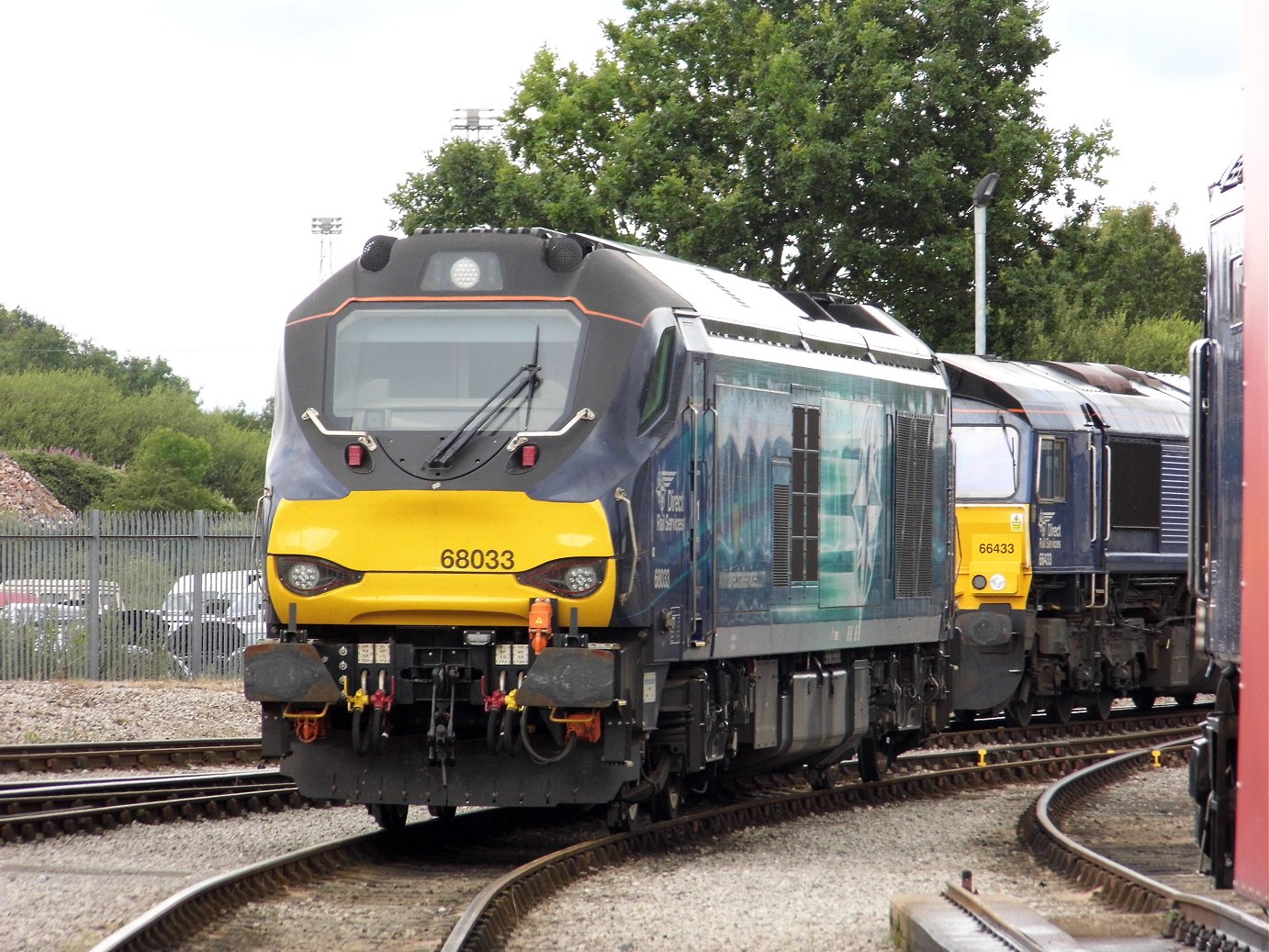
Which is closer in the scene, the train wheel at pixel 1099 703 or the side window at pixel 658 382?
the side window at pixel 658 382

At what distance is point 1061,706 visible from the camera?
835 inches

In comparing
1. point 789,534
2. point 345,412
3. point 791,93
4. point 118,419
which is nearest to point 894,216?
point 791,93

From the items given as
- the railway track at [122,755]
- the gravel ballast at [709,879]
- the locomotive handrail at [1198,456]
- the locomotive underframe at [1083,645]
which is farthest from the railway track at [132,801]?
the locomotive handrail at [1198,456]

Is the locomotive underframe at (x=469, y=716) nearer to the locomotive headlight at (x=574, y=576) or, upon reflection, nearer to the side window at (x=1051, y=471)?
the locomotive headlight at (x=574, y=576)

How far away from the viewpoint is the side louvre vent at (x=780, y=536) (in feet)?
40.6

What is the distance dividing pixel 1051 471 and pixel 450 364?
10.1 metres

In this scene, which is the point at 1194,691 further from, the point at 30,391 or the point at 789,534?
the point at 30,391

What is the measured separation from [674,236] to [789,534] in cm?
1903

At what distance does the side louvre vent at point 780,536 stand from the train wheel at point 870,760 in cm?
292

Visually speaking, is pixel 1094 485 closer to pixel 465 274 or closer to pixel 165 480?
pixel 465 274

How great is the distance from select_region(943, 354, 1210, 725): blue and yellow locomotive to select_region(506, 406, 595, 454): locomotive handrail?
352 inches

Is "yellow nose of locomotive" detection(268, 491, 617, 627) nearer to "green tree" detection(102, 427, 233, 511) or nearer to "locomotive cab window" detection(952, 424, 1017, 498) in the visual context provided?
"locomotive cab window" detection(952, 424, 1017, 498)

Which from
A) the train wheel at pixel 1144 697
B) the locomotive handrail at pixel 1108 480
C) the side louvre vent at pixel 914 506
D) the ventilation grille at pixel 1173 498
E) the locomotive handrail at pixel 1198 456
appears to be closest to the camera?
the locomotive handrail at pixel 1198 456

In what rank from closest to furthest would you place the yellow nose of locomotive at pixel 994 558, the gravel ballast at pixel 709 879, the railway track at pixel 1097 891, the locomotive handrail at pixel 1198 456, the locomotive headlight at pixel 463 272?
the railway track at pixel 1097 891 < the locomotive handrail at pixel 1198 456 < the gravel ballast at pixel 709 879 < the locomotive headlight at pixel 463 272 < the yellow nose of locomotive at pixel 994 558
